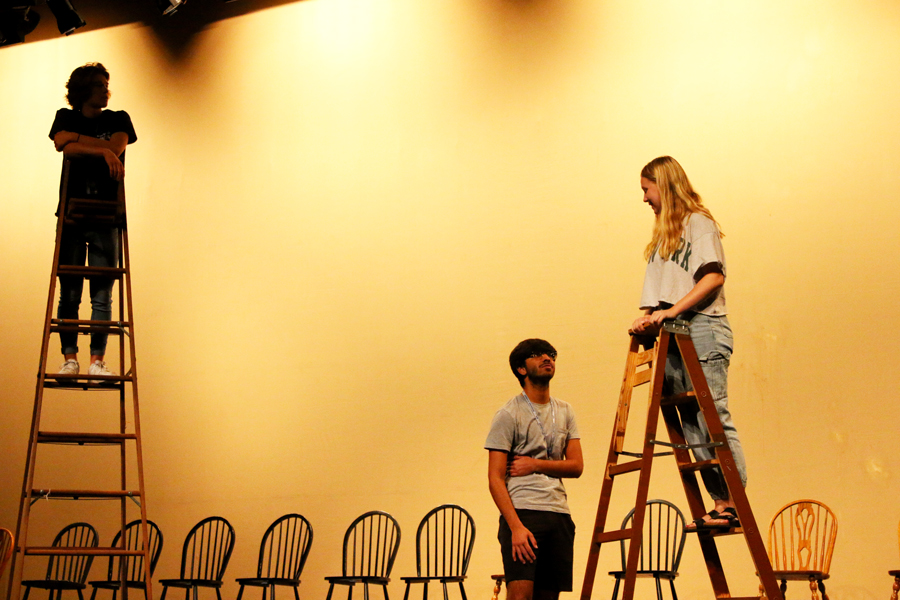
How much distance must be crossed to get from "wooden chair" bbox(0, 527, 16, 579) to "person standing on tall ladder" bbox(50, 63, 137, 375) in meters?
0.82

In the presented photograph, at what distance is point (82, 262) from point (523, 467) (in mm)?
2502

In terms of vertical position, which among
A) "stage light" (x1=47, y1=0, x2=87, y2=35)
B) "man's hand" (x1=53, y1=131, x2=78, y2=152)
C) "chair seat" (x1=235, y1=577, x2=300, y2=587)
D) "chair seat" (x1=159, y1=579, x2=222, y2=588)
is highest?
"stage light" (x1=47, y1=0, x2=87, y2=35)

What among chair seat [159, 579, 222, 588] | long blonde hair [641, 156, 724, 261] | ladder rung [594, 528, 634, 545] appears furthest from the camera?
chair seat [159, 579, 222, 588]

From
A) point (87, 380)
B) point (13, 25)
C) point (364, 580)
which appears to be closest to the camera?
point (87, 380)

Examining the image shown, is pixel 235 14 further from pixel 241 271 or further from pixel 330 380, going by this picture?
pixel 330 380

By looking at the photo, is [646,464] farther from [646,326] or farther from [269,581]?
[269,581]

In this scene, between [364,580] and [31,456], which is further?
[364,580]

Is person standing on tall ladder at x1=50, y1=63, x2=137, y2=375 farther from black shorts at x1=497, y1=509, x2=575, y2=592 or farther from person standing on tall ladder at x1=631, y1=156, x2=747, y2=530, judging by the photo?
person standing on tall ladder at x1=631, y1=156, x2=747, y2=530

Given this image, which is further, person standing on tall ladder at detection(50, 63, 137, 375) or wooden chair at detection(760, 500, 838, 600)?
person standing on tall ladder at detection(50, 63, 137, 375)

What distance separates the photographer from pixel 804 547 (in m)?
4.09

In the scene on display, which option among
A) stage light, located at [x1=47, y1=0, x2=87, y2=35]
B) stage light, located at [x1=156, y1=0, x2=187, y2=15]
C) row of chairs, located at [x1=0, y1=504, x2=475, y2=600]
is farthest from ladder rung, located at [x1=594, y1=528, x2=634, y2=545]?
stage light, located at [x1=47, y1=0, x2=87, y2=35]

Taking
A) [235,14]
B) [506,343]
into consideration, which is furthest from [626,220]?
[235,14]

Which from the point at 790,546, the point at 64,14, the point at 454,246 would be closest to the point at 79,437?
the point at 454,246

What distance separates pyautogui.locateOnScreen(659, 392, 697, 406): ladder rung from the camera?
2634 mm
